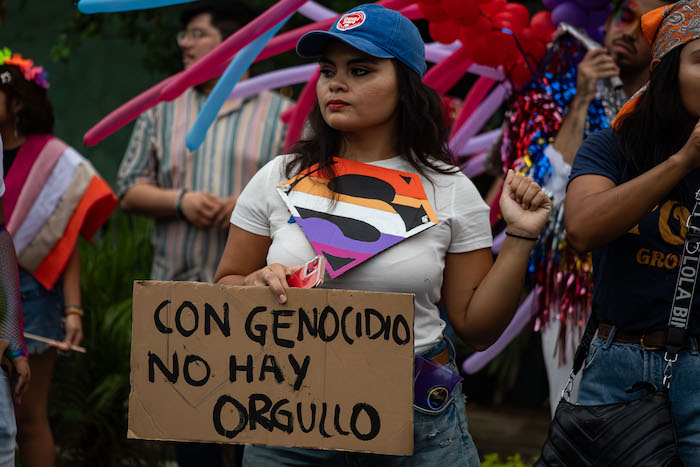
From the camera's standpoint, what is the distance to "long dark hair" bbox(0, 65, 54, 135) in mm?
3721

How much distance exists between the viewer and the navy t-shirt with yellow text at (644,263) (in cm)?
212

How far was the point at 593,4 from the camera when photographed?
339cm

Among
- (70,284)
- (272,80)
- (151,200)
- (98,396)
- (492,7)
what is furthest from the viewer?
(98,396)

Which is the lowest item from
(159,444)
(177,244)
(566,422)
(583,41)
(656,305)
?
(159,444)

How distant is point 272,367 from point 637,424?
813 millimetres

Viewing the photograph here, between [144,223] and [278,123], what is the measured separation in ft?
7.10

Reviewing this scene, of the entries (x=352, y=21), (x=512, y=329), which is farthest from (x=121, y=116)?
(x=512, y=329)

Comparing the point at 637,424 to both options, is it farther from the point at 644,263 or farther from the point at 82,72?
the point at 82,72

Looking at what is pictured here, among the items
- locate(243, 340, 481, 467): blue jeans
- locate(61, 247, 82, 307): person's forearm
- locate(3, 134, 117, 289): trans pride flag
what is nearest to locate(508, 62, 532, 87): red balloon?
locate(243, 340, 481, 467): blue jeans

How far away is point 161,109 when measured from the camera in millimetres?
4207

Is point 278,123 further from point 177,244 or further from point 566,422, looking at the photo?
point 566,422

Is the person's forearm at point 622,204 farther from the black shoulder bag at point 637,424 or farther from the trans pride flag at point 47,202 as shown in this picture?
the trans pride flag at point 47,202

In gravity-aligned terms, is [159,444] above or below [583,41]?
below

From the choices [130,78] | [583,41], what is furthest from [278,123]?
[130,78]
